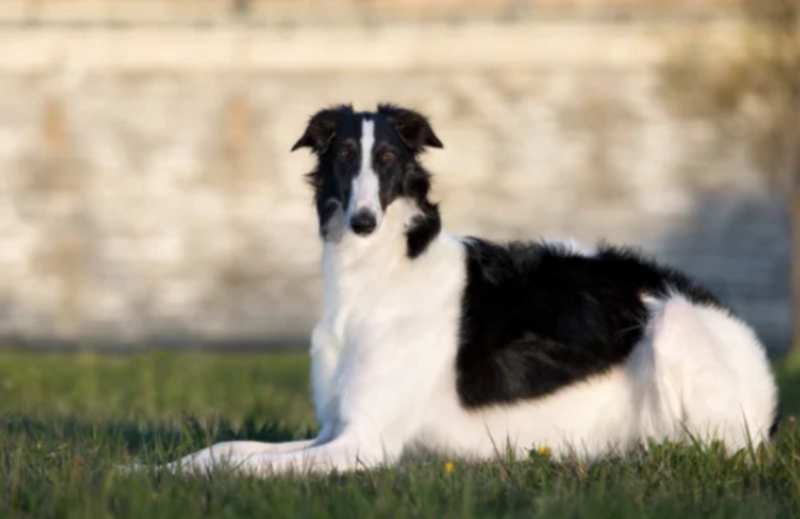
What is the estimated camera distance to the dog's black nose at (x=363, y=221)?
6719 millimetres

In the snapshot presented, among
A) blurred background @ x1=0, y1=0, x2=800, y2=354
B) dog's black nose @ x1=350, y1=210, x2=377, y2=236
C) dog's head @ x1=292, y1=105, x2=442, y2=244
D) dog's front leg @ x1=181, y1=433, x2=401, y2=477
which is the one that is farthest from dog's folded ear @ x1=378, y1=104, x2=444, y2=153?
blurred background @ x1=0, y1=0, x2=800, y2=354

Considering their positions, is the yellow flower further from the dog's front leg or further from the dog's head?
the dog's head

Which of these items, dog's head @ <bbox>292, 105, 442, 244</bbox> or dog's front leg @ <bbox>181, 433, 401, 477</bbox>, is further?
dog's head @ <bbox>292, 105, 442, 244</bbox>

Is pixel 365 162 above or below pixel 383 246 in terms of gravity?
above

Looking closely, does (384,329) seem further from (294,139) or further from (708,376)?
(294,139)

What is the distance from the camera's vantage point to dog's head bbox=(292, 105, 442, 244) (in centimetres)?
678

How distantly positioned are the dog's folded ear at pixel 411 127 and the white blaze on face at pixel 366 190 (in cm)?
26

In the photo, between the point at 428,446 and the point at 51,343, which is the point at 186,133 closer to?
the point at 51,343

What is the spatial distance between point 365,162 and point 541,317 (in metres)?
1.14


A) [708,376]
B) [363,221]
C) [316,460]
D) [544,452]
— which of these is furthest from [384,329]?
[708,376]

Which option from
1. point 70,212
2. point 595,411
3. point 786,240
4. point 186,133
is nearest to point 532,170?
point 786,240

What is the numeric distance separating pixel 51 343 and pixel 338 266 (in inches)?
699

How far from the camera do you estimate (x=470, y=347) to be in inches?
282

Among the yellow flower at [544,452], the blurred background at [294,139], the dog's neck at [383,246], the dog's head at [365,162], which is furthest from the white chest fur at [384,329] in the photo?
the blurred background at [294,139]
